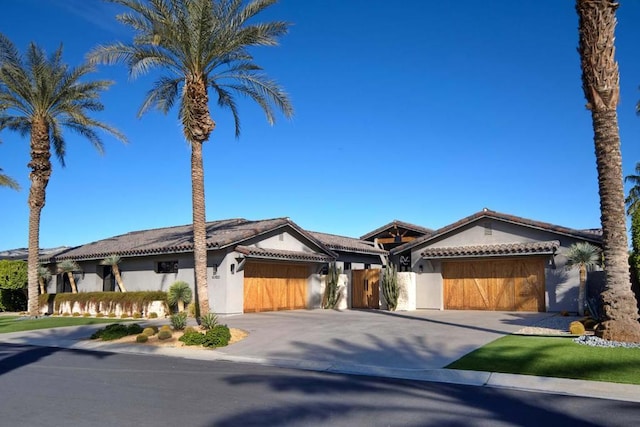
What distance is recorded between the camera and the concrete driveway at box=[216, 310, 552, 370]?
13.2 meters

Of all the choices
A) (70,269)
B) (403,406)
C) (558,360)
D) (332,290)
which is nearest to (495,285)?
(332,290)

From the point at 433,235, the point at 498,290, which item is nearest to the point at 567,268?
the point at 498,290

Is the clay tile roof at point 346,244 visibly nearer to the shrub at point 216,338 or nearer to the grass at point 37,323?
the grass at point 37,323

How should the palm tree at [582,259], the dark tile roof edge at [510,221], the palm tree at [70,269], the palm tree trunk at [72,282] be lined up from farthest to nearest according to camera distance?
1. the palm tree trunk at [72,282]
2. the palm tree at [70,269]
3. the dark tile roof edge at [510,221]
4. the palm tree at [582,259]

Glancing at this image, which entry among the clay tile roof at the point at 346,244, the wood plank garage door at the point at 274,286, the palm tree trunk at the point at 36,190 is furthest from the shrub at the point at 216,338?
the clay tile roof at the point at 346,244

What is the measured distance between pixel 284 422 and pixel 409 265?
893 inches

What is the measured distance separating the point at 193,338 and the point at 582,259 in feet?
46.1

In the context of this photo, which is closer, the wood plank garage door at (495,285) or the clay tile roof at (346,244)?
the wood plank garage door at (495,285)

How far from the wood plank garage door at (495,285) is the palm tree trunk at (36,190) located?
19310 millimetres

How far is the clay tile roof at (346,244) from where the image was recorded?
31734 millimetres

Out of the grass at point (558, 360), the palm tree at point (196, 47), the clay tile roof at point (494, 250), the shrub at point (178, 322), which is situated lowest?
the grass at point (558, 360)

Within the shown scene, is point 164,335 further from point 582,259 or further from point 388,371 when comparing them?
point 582,259

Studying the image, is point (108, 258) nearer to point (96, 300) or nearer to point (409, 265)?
point (96, 300)

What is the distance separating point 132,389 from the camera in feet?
32.4
